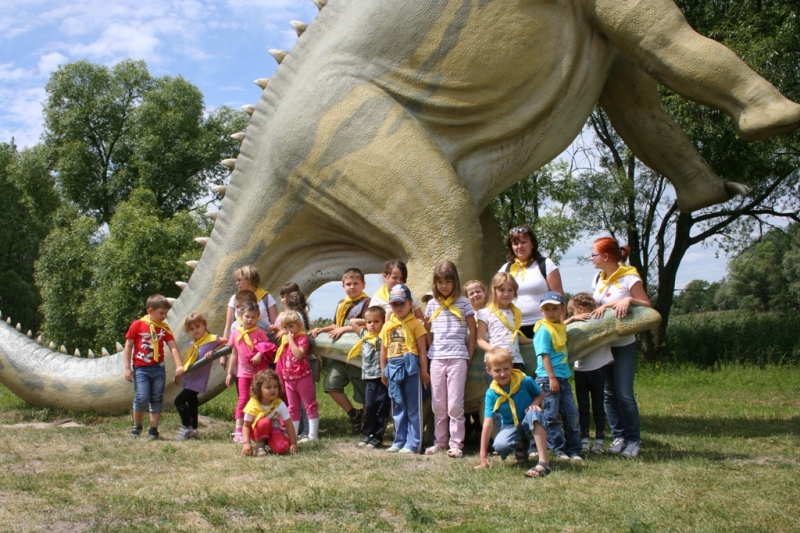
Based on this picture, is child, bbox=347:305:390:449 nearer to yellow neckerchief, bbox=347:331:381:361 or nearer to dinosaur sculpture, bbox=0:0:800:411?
yellow neckerchief, bbox=347:331:381:361

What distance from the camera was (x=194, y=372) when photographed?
6297mm

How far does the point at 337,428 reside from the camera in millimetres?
6758

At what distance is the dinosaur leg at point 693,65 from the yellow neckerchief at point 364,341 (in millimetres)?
2685

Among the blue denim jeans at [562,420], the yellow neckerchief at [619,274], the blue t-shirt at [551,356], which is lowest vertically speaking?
the blue denim jeans at [562,420]

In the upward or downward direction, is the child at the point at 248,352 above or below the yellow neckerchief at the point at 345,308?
below

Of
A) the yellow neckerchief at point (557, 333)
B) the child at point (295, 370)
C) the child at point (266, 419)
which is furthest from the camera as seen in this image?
the child at point (295, 370)

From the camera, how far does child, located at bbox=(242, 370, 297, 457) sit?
203 inches

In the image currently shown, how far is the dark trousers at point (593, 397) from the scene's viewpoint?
519 cm

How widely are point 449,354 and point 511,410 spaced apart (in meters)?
0.74

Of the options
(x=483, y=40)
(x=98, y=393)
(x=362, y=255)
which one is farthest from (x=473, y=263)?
(x=98, y=393)

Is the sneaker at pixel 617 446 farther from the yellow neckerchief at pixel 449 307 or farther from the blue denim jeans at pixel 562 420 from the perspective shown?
the yellow neckerchief at pixel 449 307

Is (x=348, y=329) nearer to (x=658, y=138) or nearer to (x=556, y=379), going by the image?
(x=556, y=379)

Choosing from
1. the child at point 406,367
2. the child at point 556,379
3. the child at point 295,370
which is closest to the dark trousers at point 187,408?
the child at point 295,370

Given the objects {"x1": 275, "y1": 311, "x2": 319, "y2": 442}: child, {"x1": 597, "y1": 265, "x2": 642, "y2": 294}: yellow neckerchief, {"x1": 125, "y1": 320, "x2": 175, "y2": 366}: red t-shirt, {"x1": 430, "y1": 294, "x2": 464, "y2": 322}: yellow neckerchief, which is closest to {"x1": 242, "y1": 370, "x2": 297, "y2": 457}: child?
{"x1": 275, "y1": 311, "x2": 319, "y2": 442}: child
